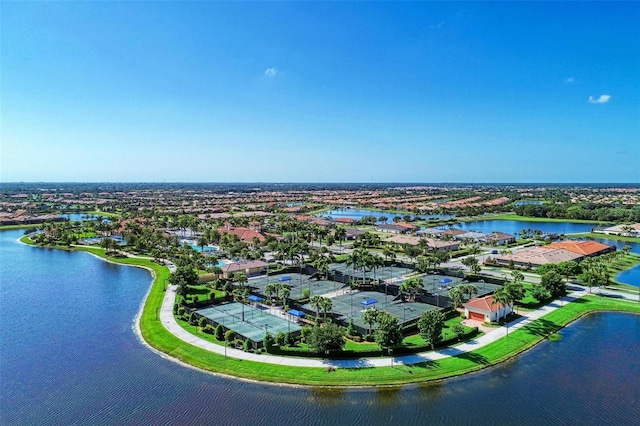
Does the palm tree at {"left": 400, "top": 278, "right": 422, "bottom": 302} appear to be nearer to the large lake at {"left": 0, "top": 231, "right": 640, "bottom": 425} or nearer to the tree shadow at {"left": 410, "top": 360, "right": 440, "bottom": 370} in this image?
the large lake at {"left": 0, "top": 231, "right": 640, "bottom": 425}

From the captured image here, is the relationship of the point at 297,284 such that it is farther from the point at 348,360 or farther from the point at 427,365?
the point at 427,365

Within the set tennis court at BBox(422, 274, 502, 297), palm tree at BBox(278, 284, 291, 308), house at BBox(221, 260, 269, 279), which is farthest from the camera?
house at BBox(221, 260, 269, 279)

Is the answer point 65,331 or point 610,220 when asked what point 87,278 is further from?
point 610,220

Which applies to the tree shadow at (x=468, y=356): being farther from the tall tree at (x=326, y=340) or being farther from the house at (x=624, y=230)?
the house at (x=624, y=230)

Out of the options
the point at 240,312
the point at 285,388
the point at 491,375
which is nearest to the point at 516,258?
the point at 491,375

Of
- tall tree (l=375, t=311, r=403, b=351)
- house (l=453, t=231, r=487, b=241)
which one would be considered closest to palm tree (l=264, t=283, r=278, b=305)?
tall tree (l=375, t=311, r=403, b=351)

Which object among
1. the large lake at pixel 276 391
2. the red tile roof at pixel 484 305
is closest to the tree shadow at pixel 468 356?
the large lake at pixel 276 391

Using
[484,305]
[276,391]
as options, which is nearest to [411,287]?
[484,305]
